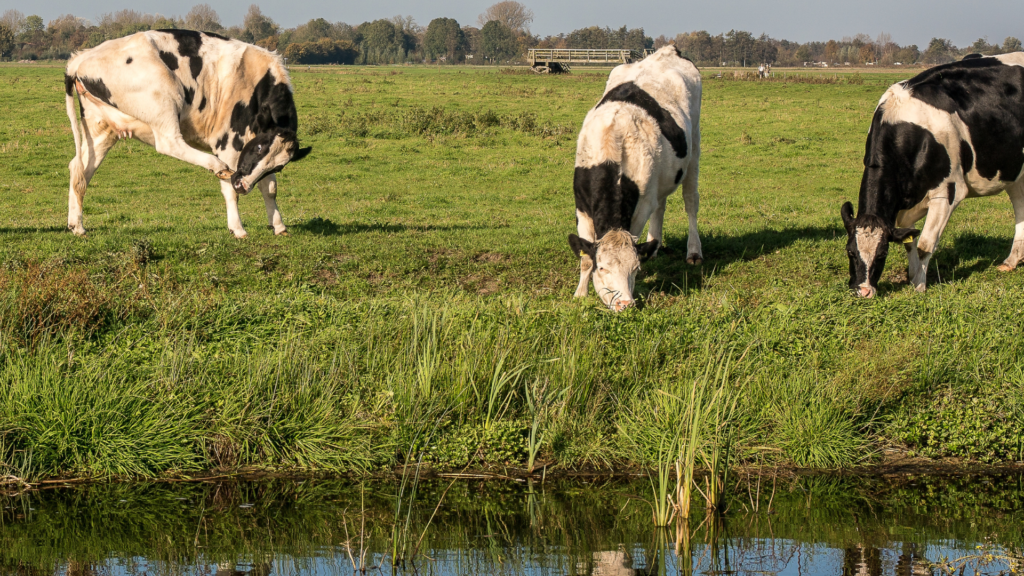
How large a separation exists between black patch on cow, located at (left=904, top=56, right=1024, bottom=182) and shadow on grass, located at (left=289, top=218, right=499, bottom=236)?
21.1 ft

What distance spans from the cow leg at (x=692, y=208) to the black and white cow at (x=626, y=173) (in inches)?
1.2

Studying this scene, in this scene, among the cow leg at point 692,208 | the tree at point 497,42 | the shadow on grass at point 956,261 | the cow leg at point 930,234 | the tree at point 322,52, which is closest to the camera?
the cow leg at point 930,234

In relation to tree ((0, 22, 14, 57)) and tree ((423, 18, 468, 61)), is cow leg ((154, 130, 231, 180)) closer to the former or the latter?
tree ((0, 22, 14, 57))

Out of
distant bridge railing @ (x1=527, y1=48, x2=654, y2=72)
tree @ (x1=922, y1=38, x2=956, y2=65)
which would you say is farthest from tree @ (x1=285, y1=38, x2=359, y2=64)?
tree @ (x1=922, y1=38, x2=956, y2=65)

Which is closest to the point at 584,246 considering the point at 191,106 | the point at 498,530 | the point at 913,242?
the point at 913,242

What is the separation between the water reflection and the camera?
522 centimetres

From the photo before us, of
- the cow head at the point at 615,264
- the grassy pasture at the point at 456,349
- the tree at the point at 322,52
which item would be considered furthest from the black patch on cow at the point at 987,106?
the tree at the point at 322,52

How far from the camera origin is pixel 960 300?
29.8 ft

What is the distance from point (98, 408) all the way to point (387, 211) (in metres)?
10.2

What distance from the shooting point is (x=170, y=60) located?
11961 mm

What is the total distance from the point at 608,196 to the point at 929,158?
339 centimetres

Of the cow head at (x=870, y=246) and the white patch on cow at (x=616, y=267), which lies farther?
the cow head at (x=870, y=246)

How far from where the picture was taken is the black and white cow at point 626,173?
898 centimetres

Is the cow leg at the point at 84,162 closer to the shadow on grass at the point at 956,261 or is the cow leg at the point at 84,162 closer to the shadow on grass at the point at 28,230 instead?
the shadow on grass at the point at 28,230
